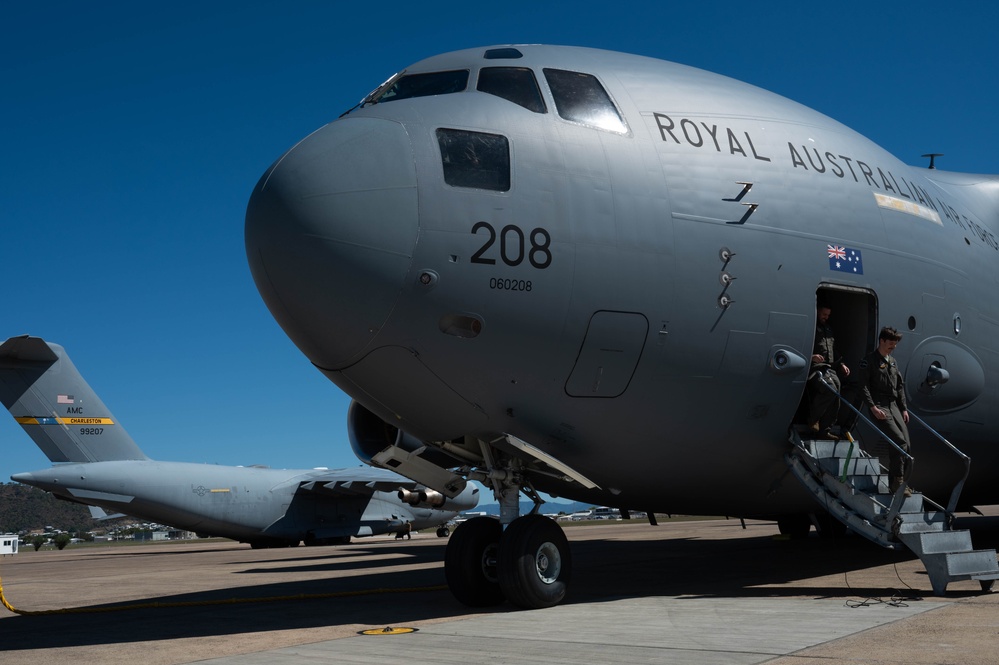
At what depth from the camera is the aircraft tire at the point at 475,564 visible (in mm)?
8875

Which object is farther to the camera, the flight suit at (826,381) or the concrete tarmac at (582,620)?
the flight suit at (826,381)

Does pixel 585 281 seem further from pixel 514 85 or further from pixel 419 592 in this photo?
pixel 419 592

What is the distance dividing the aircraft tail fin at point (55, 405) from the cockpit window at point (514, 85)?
20.1m

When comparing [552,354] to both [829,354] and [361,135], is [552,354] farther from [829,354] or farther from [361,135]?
[829,354]

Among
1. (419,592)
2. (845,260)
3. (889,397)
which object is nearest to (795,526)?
(889,397)

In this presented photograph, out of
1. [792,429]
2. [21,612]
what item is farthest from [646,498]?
[21,612]

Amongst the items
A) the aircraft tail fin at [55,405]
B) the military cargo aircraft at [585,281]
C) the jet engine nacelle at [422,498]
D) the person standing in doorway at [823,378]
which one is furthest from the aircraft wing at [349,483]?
the person standing in doorway at [823,378]

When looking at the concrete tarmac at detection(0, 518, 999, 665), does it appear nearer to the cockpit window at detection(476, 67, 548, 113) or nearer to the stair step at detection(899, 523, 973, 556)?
the stair step at detection(899, 523, 973, 556)

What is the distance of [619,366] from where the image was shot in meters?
8.50

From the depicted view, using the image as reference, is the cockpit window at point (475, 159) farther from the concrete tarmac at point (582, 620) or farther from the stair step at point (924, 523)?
the stair step at point (924, 523)

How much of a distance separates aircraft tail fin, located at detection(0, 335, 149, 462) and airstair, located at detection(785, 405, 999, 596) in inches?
848

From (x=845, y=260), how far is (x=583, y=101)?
10.4 feet

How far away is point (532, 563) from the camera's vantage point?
8336 mm

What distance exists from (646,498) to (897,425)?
2.56m
